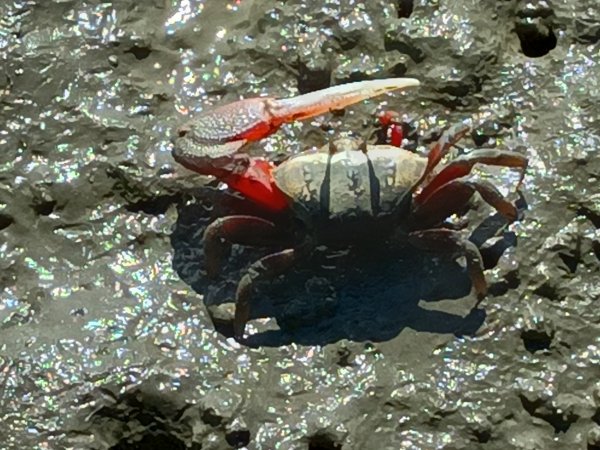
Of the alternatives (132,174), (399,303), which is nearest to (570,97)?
(399,303)

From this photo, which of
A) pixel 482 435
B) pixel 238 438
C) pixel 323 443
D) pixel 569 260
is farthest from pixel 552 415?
pixel 238 438

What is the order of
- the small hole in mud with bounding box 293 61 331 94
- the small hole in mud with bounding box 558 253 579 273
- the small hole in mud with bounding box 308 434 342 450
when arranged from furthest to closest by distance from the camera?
the small hole in mud with bounding box 293 61 331 94 → the small hole in mud with bounding box 558 253 579 273 → the small hole in mud with bounding box 308 434 342 450

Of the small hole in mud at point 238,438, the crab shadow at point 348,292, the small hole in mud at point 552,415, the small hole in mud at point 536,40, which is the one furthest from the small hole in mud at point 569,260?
the small hole in mud at point 238,438

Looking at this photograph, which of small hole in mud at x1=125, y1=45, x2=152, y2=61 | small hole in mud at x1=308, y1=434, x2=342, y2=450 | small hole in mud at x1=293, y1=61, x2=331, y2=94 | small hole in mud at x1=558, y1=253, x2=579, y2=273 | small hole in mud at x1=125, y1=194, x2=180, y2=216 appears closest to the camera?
small hole in mud at x1=308, y1=434, x2=342, y2=450

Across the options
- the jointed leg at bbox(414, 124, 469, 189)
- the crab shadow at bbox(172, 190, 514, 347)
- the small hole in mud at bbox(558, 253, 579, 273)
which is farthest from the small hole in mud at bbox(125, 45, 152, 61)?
the small hole in mud at bbox(558, 253, 579, 273)

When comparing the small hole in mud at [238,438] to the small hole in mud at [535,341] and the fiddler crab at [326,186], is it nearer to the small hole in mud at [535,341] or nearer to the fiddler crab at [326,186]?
the fiddler crab at [326,186]

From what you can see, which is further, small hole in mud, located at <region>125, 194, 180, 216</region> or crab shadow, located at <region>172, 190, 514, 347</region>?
small hole in mud, located at <region>125, 194, 180, 216</region>

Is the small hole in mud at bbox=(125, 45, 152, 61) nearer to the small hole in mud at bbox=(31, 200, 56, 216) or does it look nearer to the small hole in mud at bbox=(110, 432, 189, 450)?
the small hole in mud at bbox=(31, 200, 56, 216)
